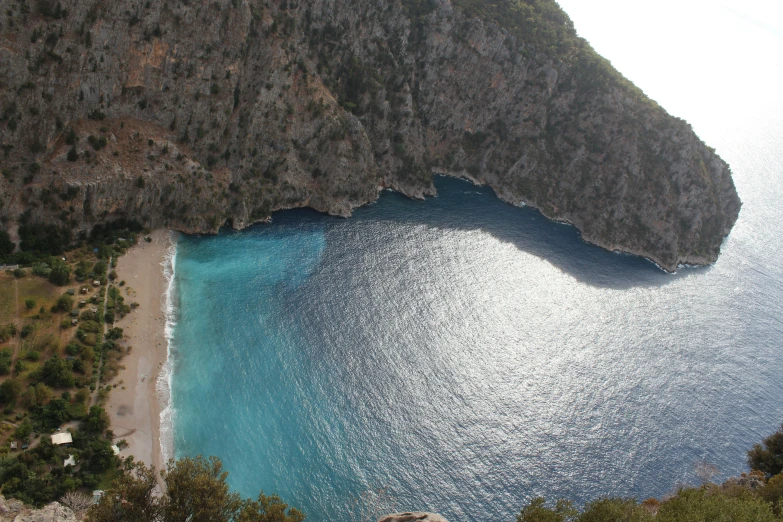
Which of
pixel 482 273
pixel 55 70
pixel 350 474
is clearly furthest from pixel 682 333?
pixel 55 70

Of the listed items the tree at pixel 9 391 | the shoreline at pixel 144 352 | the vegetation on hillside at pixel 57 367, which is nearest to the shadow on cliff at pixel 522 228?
A: the shoreline at pixel 144 352

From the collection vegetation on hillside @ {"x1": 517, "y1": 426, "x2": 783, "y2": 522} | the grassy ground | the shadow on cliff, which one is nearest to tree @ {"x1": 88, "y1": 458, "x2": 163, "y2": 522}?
vegetation on hillside @ {"x1": 517, "y1": 426, "x2": 783, "y2": 522}

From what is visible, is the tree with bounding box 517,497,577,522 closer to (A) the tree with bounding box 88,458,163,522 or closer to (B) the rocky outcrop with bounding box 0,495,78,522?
(A) the tree with bounding box 88,458,163,522

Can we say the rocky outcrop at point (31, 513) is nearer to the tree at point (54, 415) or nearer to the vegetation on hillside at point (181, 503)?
the vegetation on hillside at point (181, 503)

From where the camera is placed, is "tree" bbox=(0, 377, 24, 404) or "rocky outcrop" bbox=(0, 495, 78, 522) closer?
"rocky outcrop" bbox=(0, 495, 78, 522)

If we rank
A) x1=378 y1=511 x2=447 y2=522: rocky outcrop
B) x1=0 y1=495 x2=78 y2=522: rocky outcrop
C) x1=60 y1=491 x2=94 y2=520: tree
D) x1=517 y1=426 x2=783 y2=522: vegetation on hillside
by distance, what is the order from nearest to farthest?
x1=0 y1=495 x2=78 y2=522: rocky outcrop, x1=517 y1=426 x2=783 y2=522: vegetation on hillside, x1=378 y1=511 x2=447 y2=522: rocky outcrop, x1=60 y1=491 x2=94 y2=520: tree

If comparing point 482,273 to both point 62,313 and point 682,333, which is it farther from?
point 62,313
